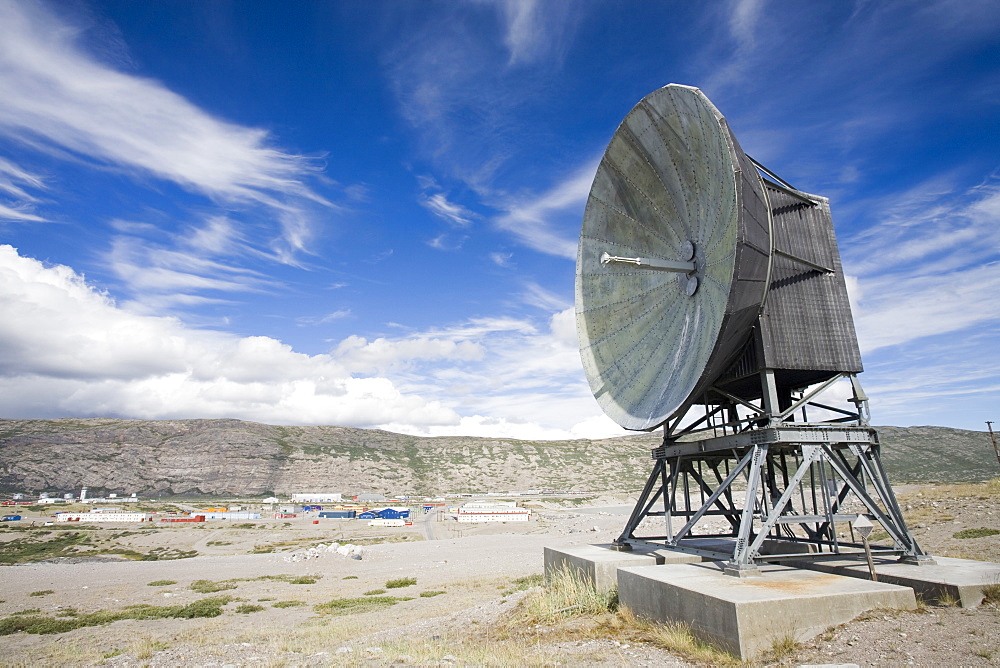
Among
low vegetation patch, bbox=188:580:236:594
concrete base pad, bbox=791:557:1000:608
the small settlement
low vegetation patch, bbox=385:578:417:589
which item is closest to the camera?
concrete base pad, bbox=791:557:1000:608

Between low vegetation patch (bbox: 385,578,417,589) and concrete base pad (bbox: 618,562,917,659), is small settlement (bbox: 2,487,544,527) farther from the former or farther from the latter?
concrete base pad (bbox: 618,562,917,659)

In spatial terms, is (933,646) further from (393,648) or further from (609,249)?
(609,249)

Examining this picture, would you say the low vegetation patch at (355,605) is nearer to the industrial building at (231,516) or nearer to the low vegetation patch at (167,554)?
the low vegetation patch at (167,554)

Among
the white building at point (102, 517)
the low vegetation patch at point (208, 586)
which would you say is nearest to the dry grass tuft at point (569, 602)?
the low vegetation patch at point (208, 586)

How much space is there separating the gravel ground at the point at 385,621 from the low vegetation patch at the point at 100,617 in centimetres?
67

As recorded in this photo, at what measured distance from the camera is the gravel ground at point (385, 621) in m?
8.16

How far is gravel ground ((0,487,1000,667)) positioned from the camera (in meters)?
8.16

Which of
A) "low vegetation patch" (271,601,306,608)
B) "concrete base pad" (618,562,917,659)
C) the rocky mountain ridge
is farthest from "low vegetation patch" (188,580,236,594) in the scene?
the rocky mountain ridge

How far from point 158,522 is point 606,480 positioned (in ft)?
299

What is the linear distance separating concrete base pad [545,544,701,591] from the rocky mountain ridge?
11283 cm

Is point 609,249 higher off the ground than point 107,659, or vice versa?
point 609,249

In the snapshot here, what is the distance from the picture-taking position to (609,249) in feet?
53.6

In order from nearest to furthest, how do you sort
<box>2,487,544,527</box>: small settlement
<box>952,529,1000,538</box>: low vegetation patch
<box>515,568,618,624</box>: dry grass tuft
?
1. <box>515,568,618,624</box>: dry grass tuft
2. <box>952,529,1000,538</box>: low vegetation patch
3. <box>2,487,544,527</box>: small settlement

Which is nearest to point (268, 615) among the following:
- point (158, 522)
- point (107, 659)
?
point (107, 659)
